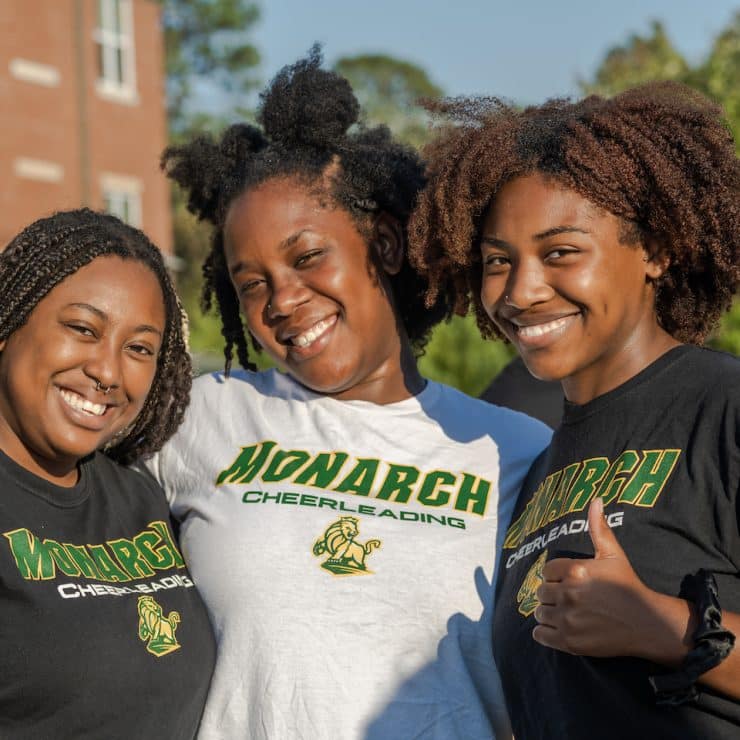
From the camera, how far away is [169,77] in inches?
1385

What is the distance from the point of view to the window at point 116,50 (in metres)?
20.1

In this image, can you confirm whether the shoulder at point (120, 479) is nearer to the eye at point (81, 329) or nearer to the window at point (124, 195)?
the eye at point (81, 329)

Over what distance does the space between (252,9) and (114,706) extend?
3431 cm

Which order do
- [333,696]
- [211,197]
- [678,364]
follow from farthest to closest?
1. [211,197]
2. [333,696]
3. [678,364]

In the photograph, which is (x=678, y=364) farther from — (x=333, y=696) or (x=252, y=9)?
(x=252, y=9)

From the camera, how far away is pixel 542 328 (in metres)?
2.71

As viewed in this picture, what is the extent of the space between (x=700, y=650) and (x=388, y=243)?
1730mm

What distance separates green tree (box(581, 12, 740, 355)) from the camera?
654cm

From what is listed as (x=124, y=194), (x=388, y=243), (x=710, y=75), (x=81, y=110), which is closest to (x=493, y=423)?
(x=388, y=243)

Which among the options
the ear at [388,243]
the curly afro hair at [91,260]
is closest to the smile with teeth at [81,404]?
the curly afro hair at [91,260]

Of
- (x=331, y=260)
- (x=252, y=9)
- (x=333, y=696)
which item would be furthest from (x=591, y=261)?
(x=252, y=9)

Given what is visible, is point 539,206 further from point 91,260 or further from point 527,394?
point 527,394

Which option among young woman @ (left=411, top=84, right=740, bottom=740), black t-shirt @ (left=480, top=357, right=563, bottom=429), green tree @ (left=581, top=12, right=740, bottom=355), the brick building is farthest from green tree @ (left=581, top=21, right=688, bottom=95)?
the brick building

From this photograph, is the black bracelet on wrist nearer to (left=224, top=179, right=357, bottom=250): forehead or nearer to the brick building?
(left=224, top=179, right=357, bottom=250): forehead
